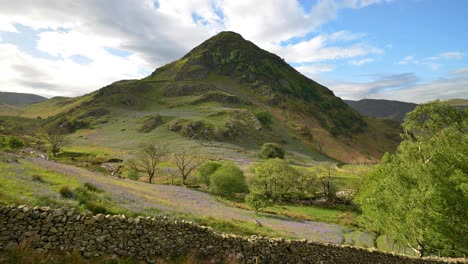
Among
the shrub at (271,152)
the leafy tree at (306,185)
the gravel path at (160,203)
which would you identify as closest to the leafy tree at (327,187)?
the leafy tree at (306,185)

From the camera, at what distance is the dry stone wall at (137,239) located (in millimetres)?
12234

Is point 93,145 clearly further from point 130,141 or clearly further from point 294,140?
point 294,140

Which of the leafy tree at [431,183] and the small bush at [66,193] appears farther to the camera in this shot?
the leafy tree at [431,183]

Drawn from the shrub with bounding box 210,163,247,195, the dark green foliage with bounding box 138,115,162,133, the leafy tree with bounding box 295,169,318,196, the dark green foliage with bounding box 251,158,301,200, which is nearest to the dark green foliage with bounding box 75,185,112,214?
the shrub with bounding box 210,163,247,195

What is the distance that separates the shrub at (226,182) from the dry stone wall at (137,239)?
4444 centimetres

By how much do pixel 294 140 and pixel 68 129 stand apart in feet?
458

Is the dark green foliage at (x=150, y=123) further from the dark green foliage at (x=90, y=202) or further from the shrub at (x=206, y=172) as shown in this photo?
the dark green foliage at (x=90, y=202)

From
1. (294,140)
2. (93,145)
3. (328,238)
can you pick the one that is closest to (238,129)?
(294,140)

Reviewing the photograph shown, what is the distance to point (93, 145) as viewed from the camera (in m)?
129

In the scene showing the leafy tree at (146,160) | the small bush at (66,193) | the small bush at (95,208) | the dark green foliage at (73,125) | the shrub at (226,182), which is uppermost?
the dark green foliage at (73,125)

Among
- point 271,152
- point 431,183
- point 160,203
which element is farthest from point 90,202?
point 271,152

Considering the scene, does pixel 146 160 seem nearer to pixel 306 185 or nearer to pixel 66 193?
pixel 306 185

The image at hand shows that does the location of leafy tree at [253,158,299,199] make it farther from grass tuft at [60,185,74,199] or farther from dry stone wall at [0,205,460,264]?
grass tuft at [60,185,74,199]

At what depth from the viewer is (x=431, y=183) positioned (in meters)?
22.2
